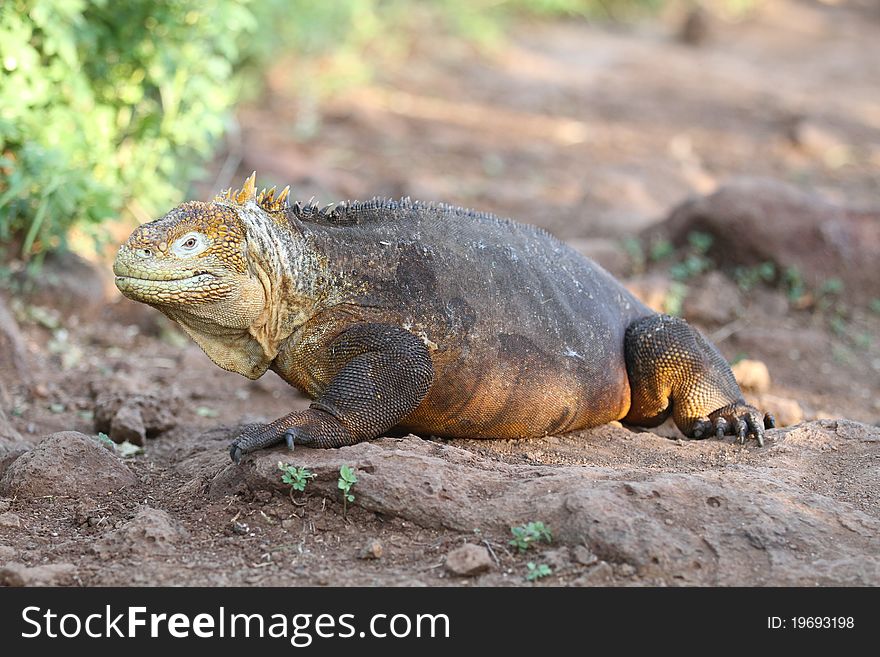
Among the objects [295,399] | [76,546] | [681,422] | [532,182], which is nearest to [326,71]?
[532,182]

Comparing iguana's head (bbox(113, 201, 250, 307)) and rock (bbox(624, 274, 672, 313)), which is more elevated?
iguana's head (bbox(113, 201, 250, 307))

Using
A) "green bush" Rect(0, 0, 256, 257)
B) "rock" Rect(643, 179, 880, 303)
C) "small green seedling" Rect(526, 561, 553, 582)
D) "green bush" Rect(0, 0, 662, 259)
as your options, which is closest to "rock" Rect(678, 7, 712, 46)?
"rock" Rect(643, 179, 880, 303)

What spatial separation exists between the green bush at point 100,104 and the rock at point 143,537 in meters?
3.54

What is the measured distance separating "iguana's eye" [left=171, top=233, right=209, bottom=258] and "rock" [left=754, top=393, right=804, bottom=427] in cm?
430

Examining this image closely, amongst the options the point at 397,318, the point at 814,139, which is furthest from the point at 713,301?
the point at 814,139

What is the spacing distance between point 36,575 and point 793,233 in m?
8.31

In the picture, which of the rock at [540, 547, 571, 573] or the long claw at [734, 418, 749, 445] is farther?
the long claw at [734, 418, 749, 445]

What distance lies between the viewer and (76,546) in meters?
5.15

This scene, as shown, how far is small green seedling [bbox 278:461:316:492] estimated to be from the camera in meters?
5.26

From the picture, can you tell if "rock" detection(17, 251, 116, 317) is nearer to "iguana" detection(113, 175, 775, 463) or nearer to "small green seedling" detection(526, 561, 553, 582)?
"iguana" detection(113, 175, 775, 463)

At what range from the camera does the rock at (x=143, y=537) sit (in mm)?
5039

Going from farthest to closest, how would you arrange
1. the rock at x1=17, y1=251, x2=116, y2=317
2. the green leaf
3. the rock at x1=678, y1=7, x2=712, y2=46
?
the rock at x1=678, y1=7, x2=712, y2=46
the rock at x1=17, y1=251, x2=116, y2=317
the green leaf

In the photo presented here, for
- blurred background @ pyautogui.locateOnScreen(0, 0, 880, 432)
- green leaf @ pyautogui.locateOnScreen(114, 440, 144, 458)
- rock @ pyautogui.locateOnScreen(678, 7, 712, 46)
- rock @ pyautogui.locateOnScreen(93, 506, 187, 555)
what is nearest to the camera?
rock @ pyautogui.locateOnScreen(93, 506, 187, 555)

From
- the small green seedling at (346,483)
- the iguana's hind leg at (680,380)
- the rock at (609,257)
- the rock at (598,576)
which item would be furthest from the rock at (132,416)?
the rock at (609,257)
